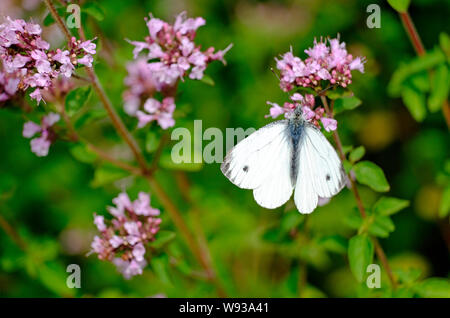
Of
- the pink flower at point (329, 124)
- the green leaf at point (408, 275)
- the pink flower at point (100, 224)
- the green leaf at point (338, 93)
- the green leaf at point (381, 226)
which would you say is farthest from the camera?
the green leaf at point (408, 275)

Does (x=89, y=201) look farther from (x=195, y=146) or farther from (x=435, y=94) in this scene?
(x=435, y=94)

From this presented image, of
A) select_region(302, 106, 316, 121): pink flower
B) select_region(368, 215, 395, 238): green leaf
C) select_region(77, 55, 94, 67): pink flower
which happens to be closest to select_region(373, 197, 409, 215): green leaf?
select_region(368, 215, 395, 238): green leaf

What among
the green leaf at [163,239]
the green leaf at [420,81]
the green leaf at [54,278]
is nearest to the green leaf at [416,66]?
the green leaf at [420,81]

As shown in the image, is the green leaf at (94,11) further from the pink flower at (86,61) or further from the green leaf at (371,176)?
the green leaf at (371,176)

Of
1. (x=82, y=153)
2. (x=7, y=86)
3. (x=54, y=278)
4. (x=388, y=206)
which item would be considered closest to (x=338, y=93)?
(x=388, y=206)

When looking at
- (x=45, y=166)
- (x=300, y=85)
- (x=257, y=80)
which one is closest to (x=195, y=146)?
(x=300, y=85)

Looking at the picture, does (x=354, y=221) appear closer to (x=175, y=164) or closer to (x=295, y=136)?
(x=295, y=136)
